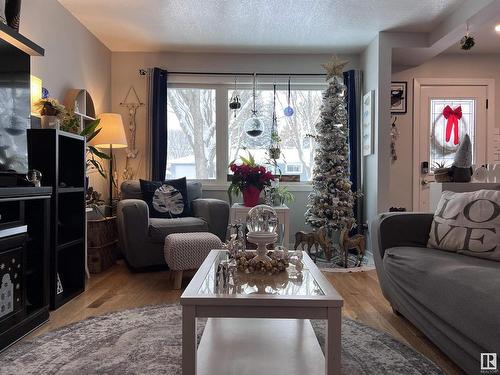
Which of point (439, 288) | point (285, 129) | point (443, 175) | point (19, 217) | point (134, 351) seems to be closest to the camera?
point (439, 288)

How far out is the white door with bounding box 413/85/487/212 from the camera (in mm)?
4844

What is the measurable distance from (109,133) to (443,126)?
394cm

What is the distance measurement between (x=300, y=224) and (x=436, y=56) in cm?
266

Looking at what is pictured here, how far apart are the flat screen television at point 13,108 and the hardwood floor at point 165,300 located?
3.23ft

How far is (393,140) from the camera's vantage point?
485 centimetres

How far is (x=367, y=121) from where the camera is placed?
458cm

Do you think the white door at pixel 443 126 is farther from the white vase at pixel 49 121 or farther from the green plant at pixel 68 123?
the white vase at pixel 49 121

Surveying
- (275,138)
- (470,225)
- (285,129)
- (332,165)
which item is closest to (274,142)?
(275,138)

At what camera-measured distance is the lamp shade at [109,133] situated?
4.03 metres

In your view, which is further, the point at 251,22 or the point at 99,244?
the point at 251,22

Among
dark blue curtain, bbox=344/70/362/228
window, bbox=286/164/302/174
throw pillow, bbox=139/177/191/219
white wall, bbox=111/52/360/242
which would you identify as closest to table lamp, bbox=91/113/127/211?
throw pillow, bbox=139/177/191/219

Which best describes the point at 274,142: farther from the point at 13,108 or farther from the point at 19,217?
the point at 19,217

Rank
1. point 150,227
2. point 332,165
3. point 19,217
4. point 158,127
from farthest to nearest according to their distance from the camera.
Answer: point 158,127 < point 332,165 < point 150,227 < point 19,217

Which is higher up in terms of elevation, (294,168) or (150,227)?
(294,168)
